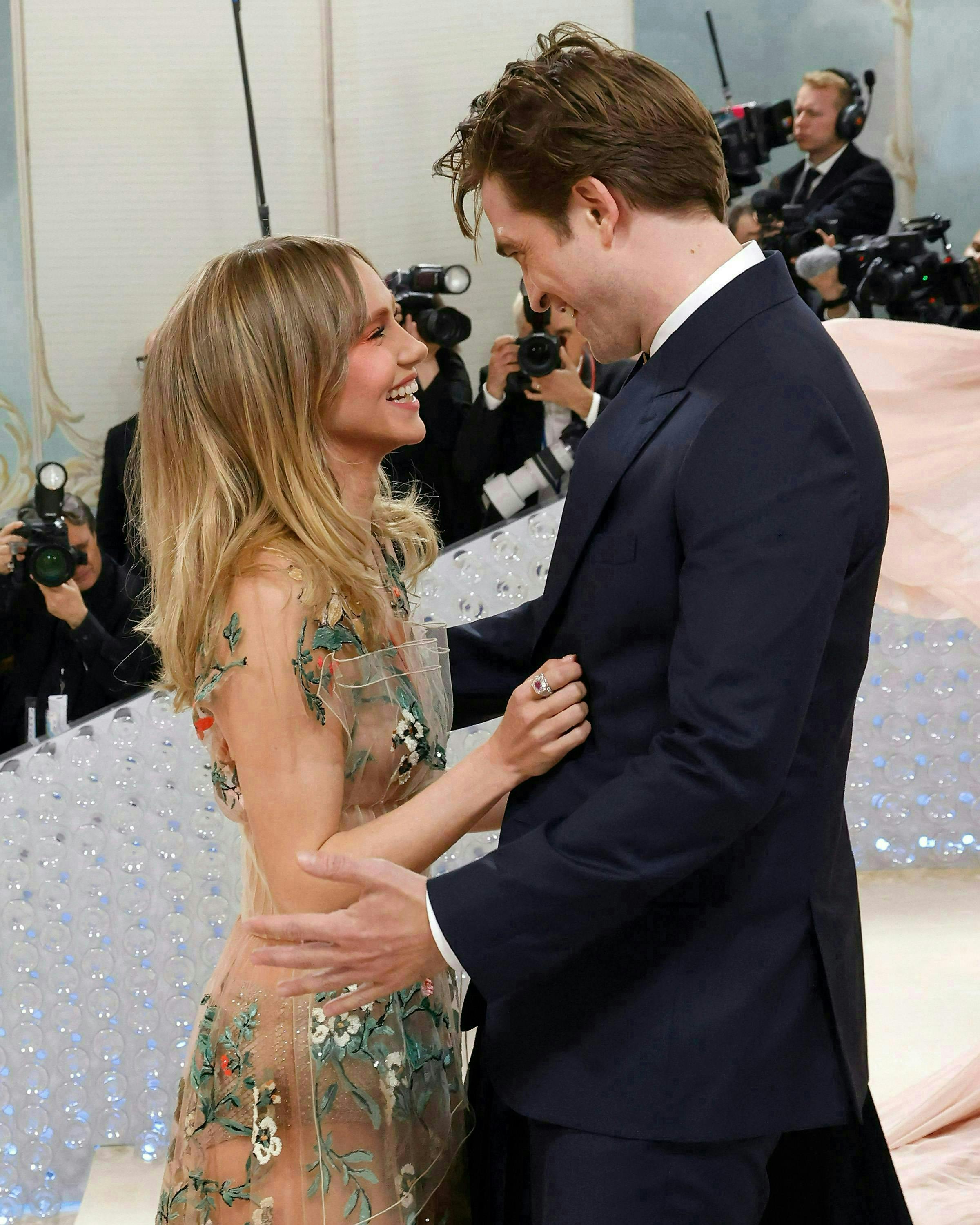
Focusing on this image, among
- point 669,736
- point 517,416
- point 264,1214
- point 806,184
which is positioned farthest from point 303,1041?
→ point 806,184

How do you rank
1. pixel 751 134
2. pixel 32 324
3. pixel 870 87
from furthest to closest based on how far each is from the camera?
1. pixel 32 324
2. pixel 870 87
3. pixel 751 134

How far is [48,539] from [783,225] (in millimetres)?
2282

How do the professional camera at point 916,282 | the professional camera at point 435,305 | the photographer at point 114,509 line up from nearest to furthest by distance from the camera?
the professional camera at point 916,282, the professional camera at point 435,305, the photographer at point 114,509

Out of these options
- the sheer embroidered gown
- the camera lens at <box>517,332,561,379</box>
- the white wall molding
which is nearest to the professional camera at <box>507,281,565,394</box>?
the camera lens at <box>517,332,561,379</box>

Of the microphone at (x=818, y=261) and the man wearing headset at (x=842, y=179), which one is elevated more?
the man wearing headset at (x=842, y=179)

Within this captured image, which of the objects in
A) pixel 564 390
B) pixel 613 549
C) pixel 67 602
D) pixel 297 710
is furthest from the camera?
pixel 564 390

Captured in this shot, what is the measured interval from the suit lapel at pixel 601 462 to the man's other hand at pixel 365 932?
0.27 meters

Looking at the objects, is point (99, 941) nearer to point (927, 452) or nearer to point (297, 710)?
point (297, 710)

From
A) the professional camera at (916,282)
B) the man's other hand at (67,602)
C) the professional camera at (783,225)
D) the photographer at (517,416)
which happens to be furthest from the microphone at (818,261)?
the man's other hand at (67,602)

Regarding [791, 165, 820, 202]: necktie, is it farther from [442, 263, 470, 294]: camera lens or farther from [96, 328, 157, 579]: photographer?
[96, 328, 157, 579]: photographer

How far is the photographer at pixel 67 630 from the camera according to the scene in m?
3.76

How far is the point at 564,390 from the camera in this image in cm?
384

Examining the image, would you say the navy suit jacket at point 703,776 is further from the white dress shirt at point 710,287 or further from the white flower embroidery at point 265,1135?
the white flower embroidery at point 265,1135

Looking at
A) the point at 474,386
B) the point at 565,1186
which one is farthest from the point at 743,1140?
the point at 474,386
